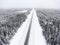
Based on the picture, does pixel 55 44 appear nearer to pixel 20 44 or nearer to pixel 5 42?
pixel 20 44

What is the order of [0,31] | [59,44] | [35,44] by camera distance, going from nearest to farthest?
1. [59,44]
2. [35,44]
3. [0,31]

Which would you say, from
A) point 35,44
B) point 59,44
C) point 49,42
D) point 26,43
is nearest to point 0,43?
point 26,43

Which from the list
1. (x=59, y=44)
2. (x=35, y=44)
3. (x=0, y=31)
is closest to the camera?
(x=59, y=44)

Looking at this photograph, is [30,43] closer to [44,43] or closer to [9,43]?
[44,43]

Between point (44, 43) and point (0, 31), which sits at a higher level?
point (0, 31)

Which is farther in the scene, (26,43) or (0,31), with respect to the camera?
(0,31)

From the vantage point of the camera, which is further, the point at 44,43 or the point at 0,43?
→ the point at 44,43

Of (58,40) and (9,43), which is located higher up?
(58,40)

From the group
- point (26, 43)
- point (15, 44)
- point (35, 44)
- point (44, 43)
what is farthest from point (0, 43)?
point (44, 43)
